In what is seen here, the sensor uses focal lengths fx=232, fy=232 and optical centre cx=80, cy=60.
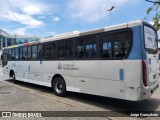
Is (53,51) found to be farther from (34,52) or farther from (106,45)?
(106,45)

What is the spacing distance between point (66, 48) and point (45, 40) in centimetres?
207

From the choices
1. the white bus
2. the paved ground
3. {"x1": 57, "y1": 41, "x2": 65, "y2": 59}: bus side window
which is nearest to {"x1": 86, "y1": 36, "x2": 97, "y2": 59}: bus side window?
the white bus

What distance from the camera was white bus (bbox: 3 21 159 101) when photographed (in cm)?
725

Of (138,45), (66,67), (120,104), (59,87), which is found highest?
(138,45)

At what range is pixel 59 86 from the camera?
36.2 feet

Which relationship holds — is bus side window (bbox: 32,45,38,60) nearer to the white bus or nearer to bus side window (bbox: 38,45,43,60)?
the white bus

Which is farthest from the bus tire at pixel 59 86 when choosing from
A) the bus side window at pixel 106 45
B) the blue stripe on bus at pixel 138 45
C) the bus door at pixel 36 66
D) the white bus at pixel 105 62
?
the blue stripe on bus at pixel 138 45

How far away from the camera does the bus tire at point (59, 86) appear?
1062cm

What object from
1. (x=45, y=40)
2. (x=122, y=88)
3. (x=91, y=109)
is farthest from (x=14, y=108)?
(x=45, y=40)

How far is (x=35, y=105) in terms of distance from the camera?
28.5 ft

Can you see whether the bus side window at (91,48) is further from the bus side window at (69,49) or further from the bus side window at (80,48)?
the bus side window at (69,49)

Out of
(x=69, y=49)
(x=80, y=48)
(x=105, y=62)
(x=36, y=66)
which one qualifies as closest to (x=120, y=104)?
(x=105, y=62)

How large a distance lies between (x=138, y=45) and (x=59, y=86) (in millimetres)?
5068

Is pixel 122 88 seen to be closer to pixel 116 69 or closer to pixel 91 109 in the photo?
pixel 116 69
